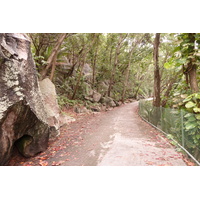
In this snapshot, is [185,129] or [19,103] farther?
[185,129]

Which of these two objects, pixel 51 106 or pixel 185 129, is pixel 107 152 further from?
pixel 51 106

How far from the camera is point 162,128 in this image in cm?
773

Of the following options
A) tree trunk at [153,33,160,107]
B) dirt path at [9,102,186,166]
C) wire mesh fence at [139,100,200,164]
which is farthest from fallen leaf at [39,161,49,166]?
tree trunk at [153,33,160,107]

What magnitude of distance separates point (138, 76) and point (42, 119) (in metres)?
32.7

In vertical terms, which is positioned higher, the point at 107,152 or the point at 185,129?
the point at 185,129

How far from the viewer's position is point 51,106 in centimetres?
789

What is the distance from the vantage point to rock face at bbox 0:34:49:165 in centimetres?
439

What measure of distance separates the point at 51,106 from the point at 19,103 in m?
3.28

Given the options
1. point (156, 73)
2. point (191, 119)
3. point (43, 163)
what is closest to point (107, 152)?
point (43, 163)

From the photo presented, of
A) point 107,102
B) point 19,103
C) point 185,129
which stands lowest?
point 107,102

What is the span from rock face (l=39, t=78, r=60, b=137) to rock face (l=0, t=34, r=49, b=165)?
3.14 ft

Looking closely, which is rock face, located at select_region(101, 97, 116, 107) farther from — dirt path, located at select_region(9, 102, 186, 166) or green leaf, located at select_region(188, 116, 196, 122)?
green leaf, located at select_region(188, 116, 196, 122)

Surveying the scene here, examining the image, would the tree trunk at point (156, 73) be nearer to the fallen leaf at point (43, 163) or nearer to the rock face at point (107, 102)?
the fallen leaf at point (43, 163)
